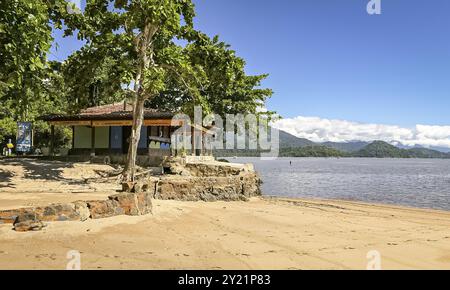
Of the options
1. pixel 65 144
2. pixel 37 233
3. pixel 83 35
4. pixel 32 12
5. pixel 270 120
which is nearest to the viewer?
pixel 37 233

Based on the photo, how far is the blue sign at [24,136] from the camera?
2559 cm

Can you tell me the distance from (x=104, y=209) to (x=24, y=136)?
2264 cm

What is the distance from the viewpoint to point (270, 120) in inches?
1241

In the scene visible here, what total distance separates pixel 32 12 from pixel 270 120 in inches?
961

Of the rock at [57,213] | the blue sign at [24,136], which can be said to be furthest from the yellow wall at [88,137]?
the rock at [57,213]

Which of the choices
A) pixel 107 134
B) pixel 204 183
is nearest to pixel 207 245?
pixel 204 183

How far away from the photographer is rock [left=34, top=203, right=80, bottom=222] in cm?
702

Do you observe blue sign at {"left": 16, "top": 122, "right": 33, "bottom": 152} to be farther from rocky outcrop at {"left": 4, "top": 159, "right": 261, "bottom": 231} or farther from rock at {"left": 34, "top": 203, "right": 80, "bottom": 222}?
rock at {"left": 34, "top": 203, "right": 80, "bottom": 222}

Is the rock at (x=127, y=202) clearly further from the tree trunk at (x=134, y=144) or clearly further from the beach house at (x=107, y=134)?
the beach house at (x=107, y=134)

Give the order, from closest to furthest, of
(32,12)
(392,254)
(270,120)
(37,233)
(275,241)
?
(37,233) < (392,254) < (275,241) < (32,12) < (270,120)

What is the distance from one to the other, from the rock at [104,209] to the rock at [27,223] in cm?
126

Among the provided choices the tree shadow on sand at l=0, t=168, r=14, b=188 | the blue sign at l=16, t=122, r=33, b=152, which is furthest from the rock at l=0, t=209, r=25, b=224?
the blue sign at l=16, t=122, r=33, b=152
